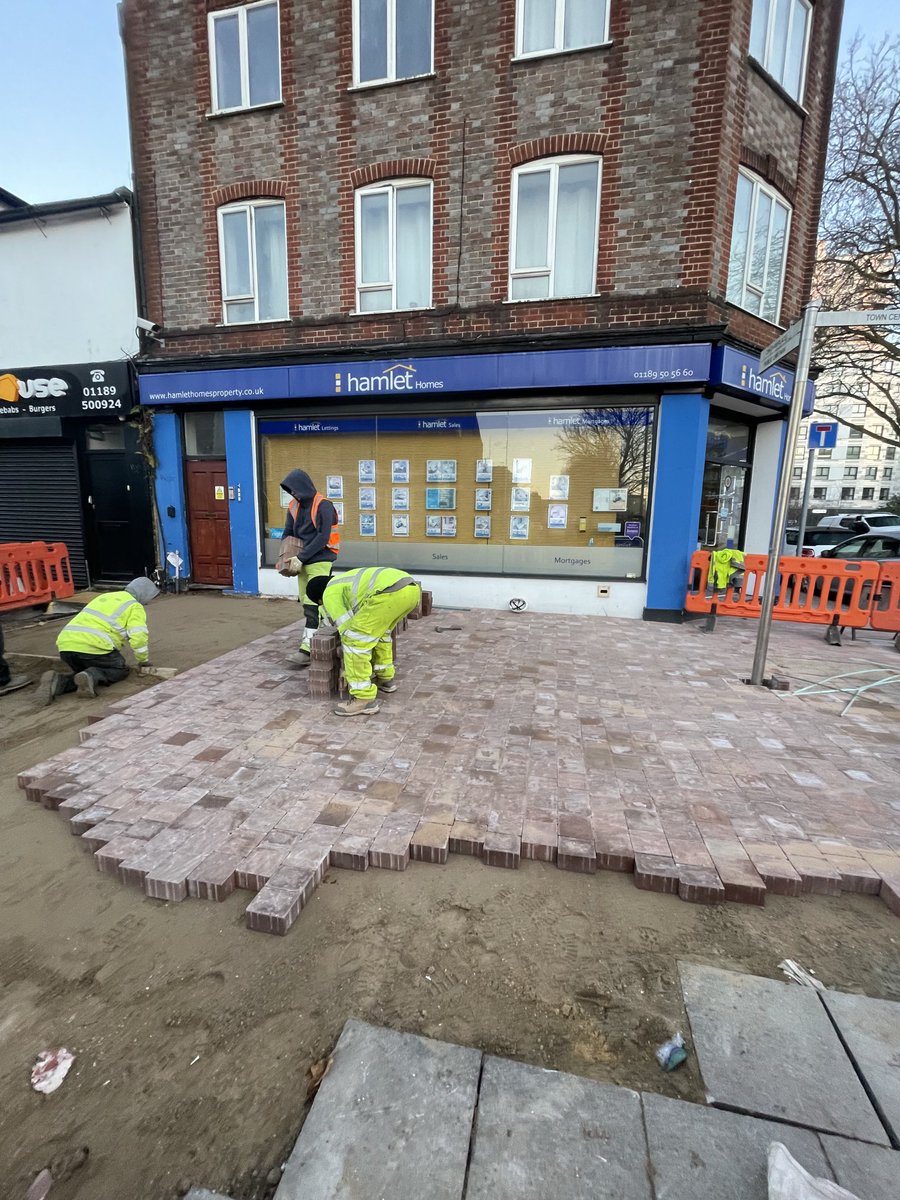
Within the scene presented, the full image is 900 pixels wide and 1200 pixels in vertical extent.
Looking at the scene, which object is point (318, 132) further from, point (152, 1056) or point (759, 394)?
point (152, 1056)

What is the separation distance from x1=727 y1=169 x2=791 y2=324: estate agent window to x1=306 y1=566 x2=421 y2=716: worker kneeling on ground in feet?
23.8

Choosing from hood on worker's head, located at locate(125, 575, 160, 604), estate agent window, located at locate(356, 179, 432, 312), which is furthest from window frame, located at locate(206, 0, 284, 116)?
hood on worker's head, located at locate(125, 575, 160, 604)

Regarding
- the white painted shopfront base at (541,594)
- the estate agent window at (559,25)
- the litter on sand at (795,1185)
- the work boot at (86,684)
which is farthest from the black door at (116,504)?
the litter on sand at (795,1185)

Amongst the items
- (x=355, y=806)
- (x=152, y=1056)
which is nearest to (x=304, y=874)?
(x=355, y=806)

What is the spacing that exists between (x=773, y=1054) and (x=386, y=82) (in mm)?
11386

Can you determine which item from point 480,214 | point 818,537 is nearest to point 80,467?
point 480,214

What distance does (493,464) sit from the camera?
9008 mm

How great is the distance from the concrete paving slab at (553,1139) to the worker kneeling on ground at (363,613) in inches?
120

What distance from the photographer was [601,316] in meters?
7.95

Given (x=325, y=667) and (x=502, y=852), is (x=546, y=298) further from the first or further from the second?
(x=502, y=852)

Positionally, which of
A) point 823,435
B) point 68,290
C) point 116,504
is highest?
point 68,290

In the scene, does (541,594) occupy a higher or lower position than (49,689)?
higher

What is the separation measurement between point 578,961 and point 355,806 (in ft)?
4.81

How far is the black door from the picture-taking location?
10.3 m
